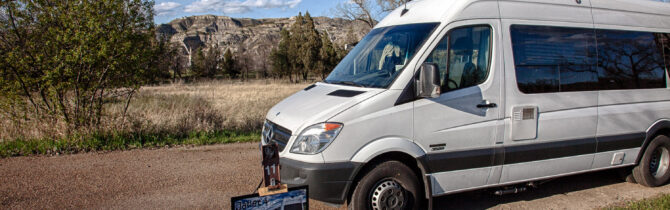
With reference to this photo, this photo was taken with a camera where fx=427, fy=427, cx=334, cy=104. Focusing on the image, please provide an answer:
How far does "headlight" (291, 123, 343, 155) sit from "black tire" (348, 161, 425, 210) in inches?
22.4

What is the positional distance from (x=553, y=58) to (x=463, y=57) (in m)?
1.31

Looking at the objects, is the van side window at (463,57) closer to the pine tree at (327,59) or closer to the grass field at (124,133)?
the grass field at (124,133)

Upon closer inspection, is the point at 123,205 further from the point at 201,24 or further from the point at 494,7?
the point at 201,24

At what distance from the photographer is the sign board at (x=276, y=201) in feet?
11.5

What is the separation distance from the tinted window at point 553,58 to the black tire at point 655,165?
1.55 meters

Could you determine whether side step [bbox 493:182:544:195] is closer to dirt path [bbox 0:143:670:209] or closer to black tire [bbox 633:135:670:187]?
dirt path [bbox 0:143:670:209]

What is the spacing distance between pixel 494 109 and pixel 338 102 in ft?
5.91

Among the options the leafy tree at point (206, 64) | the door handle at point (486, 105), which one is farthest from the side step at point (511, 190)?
the leafy tree at point (206, 64)

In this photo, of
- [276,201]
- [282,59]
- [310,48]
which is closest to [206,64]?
[282,59]

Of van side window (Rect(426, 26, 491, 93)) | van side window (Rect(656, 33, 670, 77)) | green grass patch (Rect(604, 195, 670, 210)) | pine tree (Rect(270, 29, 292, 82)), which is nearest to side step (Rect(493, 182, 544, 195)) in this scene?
green grass patch (Rect(604, 195, 670, 210))

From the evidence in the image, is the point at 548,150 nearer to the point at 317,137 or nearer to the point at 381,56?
the point at 381,56

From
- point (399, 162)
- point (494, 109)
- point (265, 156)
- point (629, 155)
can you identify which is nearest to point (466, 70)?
point (494, 109)

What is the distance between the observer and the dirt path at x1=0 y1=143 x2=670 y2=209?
208 inches

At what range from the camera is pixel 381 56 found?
16.4 ft
